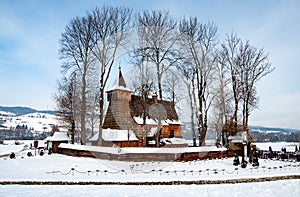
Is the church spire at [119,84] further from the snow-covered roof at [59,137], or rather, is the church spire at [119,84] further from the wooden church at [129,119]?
the snow-covered roof at [59,137]

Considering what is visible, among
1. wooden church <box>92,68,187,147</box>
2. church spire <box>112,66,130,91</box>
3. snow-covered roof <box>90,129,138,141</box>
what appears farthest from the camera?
church spire <box>112,66,130,91</box>

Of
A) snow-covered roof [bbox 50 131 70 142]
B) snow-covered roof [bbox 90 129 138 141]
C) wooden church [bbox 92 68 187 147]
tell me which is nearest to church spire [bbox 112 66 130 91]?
wooden church [bbox 92 68 187 147]

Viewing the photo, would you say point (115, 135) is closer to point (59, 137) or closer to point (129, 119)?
point (129, 119)

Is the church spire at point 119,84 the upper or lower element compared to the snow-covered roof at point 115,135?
upper

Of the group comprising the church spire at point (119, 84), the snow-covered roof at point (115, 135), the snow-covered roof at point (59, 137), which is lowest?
the snow-covered roof at point (59, 137)

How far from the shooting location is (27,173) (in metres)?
13.9

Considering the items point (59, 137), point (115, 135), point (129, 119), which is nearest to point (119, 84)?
point (129, 119)

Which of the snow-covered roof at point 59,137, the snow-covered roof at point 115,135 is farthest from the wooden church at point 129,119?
the snow-covered roof at point 59,137

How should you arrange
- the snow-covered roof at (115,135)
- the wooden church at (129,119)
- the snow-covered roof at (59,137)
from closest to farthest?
1. the wooden church at (129,119)
2. the snow-covered roof at (115,135)
3. the snow-covered roof at (59,137)

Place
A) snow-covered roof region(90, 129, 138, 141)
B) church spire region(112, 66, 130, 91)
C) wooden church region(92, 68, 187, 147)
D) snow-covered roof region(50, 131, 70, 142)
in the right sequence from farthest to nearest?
1. church spire region(112, 66, 130, 91)
2. snow-covered roof region(50, 131, 70, 142)
3. snow-covered roof region(90, 129, 138, 141)
4. wooden church region(92, 68, 187, 147)

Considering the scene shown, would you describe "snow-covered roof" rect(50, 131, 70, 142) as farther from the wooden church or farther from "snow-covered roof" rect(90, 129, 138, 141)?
the wooden church

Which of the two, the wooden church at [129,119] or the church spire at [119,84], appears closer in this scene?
the wooden church at [129,119]

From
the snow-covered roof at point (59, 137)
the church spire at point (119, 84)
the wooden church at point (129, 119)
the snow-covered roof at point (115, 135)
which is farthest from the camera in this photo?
the church spire at point (119, 84)

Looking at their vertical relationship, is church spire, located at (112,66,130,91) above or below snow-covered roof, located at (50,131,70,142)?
above
